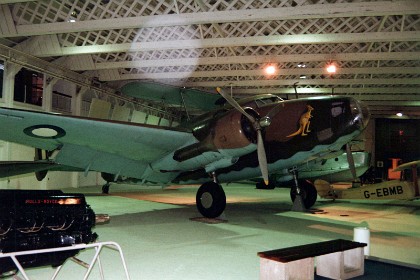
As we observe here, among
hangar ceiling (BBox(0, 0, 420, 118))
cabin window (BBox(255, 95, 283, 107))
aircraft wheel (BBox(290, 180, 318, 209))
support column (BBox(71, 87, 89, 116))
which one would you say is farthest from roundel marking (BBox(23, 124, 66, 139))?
support column (BBox(71, 87, 89, 116))

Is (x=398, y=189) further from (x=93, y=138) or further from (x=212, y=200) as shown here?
(x=93, y=138)

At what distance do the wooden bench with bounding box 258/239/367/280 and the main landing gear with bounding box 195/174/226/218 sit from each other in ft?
14.1

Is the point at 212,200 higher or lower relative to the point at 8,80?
lower

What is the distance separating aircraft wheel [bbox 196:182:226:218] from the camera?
9062 millimetres

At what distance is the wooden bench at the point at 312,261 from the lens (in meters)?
3.96

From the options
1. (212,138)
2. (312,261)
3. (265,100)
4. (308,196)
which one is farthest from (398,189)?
(312,261)

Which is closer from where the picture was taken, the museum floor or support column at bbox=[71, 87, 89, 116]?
the museum floor

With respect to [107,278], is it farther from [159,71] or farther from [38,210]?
[159,71]

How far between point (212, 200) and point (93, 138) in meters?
3.16

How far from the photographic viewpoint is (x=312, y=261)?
425 centimetres

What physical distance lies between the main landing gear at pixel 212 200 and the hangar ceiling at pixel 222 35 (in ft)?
8.48

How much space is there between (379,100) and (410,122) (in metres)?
12.3

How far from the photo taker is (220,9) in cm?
1146

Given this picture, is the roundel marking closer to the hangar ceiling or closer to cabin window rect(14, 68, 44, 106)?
the hangar ceiling
